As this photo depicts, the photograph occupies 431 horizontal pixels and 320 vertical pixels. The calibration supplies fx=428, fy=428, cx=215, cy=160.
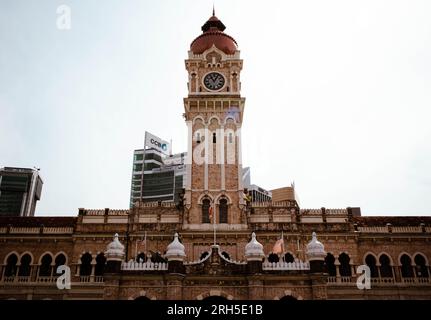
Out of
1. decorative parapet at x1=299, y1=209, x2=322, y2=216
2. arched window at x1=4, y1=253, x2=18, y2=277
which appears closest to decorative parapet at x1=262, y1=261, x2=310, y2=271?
decorative parapet at x1=299, y1=209, x2=322, y2=216

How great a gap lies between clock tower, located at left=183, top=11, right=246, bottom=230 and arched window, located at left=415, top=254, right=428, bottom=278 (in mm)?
14022

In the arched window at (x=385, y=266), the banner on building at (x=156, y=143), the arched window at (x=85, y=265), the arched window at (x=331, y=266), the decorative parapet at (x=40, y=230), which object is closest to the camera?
the arched window at (x=331, y=266)

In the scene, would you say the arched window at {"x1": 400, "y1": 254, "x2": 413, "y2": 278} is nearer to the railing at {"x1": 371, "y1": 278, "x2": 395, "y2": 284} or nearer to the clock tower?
the railing at {"x1": 371, "y1": 278, "x2": 395, "y2": 284}

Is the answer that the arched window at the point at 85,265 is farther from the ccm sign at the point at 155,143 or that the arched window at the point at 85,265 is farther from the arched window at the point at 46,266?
the ccm sign at the point at 155,143

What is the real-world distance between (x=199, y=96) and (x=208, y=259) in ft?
62.6

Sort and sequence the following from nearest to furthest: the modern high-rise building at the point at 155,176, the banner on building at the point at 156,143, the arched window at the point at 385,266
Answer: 1. the arched window at the point at 385,266
2. the modern high-rise building at the point at 155,176
3. the banner on building at the point at 156,143

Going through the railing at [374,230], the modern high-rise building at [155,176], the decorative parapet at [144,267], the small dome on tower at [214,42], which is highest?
the modern high-rise building at [155,176]

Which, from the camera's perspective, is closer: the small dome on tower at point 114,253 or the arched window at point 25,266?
the small dome on tower at point 114,253

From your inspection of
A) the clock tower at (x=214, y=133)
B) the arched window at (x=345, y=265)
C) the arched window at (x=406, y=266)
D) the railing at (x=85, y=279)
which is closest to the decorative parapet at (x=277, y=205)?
the clock tower at (x=214, y=133)

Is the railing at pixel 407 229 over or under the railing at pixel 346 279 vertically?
over

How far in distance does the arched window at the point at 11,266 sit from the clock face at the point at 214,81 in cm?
2165

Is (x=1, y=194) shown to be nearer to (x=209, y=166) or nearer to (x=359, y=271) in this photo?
(x=209, y=166)

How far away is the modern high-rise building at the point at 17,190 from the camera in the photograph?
136125mm
